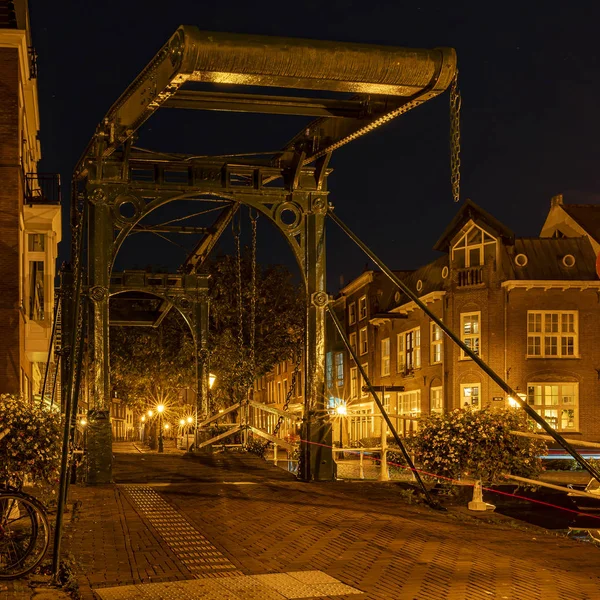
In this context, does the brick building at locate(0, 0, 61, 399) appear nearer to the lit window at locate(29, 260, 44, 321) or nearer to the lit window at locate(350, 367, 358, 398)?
the lit window at locate(29, 260, 44, 321)

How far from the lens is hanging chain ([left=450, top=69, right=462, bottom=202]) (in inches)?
422

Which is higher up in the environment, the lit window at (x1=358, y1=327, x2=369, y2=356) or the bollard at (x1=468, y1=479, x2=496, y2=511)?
the lit window at (x1=358, y1=327, x2=369, y2=356)

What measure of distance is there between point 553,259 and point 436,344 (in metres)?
7.08

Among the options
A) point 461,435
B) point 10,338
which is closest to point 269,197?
point 461,435

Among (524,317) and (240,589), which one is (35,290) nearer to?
(524,317)

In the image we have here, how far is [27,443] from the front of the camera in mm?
10500

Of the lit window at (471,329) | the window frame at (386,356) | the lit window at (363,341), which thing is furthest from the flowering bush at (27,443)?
the lit window at (363,341)

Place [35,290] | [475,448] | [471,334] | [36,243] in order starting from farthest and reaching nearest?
1. [471,334]
2. [35,290]
3. [36,243]
4. [475,448]

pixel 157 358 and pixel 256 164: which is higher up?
pixel 256 164

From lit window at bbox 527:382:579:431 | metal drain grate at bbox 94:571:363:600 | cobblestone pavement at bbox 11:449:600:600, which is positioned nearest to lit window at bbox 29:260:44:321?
cobblestone pavement at bbox 11:449:600:600

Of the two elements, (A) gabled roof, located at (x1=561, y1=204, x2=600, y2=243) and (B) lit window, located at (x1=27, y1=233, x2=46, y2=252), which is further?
(A) gabled roof, located at (x1=561, y1=204, x2=600, y2=243)

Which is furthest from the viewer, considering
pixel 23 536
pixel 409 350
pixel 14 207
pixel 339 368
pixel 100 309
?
pixel 339 368

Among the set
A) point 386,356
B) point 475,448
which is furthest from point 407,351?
point 475,448

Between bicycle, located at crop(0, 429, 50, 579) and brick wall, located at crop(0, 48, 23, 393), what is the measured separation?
16.5 meters
